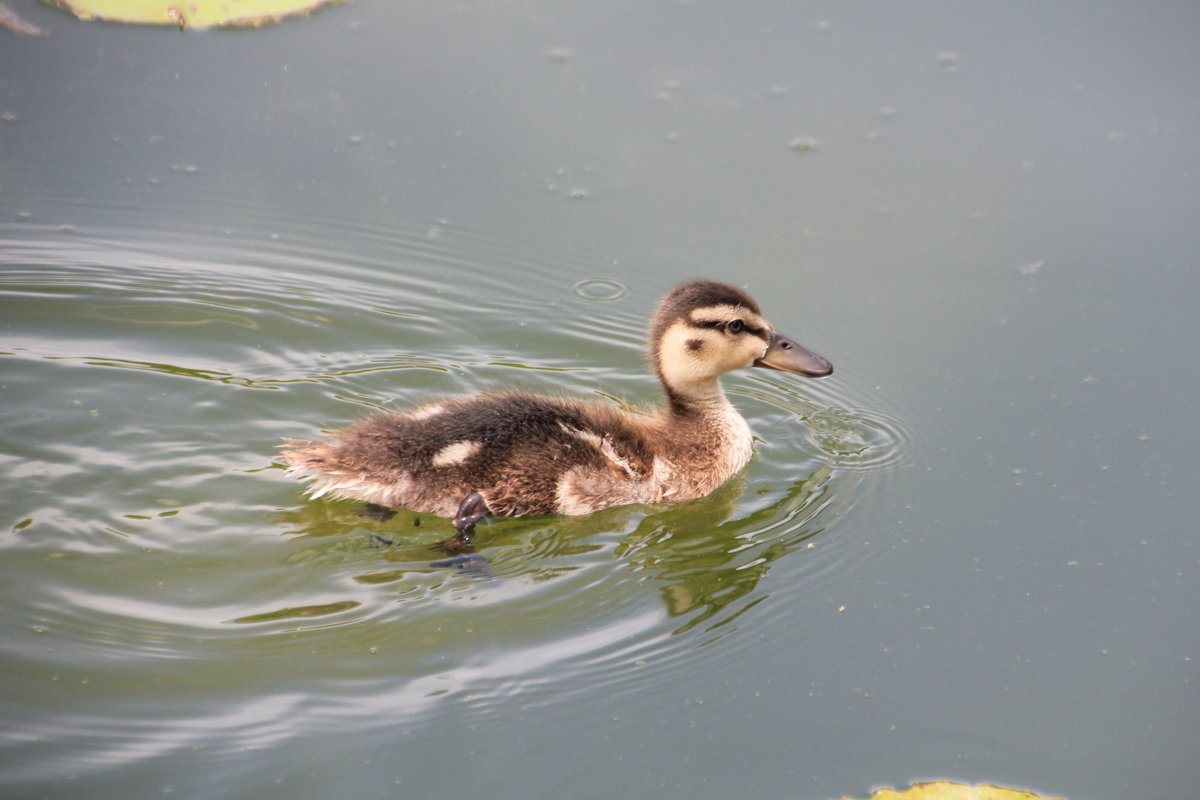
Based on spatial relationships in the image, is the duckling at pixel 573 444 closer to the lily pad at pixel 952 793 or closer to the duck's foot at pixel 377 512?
the duck's foot at pixel 377 512

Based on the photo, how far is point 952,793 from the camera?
133 inches

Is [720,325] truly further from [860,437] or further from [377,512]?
[377,512]

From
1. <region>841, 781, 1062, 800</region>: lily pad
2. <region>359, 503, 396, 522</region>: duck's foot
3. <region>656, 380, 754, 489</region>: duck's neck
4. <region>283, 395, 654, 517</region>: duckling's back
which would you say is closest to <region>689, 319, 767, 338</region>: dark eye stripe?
<region>656, 380, 754, 489</region>: duck's neck

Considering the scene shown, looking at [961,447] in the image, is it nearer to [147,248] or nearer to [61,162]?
[147,248]

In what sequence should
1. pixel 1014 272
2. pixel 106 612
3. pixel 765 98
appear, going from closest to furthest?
pixel 106 612 < pixel 1014 272 < pixel 765 98

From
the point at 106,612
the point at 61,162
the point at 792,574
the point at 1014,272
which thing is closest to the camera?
the point at 106,612

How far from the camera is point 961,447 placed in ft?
15.9

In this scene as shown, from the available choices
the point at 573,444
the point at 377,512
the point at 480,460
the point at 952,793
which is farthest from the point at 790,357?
the point at 952,793

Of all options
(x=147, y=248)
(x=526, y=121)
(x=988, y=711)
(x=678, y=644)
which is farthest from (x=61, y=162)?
(x=988, y=711)

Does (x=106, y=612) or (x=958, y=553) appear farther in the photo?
(x=958, y=553)

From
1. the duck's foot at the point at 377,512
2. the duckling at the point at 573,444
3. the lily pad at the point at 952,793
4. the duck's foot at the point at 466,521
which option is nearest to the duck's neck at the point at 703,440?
the duckling at the point at 573,444

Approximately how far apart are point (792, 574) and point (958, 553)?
59 cm

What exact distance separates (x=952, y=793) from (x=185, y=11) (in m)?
5.66

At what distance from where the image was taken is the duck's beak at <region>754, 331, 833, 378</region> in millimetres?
4832
